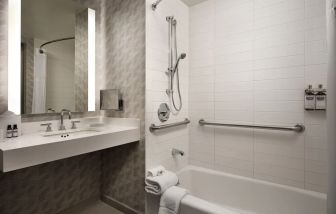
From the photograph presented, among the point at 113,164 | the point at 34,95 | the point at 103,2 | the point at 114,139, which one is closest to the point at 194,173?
the point at 113,164

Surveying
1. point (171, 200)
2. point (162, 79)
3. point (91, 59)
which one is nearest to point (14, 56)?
point (91, 59)

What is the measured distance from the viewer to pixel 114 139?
1.58 m

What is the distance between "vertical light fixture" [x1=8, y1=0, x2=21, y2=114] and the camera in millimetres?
1442

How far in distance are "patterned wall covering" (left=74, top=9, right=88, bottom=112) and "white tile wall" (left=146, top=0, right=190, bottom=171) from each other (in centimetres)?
75

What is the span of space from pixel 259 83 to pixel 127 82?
1.35 metres

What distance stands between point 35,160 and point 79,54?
122 cm

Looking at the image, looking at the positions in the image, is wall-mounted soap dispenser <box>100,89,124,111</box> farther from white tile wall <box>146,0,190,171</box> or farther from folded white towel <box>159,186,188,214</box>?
folded white towel <box>159,186,188,214</box>

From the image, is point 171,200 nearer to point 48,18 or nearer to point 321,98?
point 321,98

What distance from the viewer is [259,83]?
6.03 ft

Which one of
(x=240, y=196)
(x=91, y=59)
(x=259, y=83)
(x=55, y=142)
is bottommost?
(x=240, y=196)

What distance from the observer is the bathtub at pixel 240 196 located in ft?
4.68

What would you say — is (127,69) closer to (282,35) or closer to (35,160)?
(35,160)

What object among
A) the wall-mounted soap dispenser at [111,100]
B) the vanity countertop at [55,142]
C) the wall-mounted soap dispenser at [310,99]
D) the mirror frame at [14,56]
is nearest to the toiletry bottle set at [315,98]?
the wall-mounted soap dispenser at [310,99]

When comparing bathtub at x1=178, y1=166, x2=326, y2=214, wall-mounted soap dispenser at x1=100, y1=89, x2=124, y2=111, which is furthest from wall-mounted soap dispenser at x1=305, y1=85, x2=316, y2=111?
wall-mounted soap dispenser at x1=100, y1=89, x2=124, y2=111
